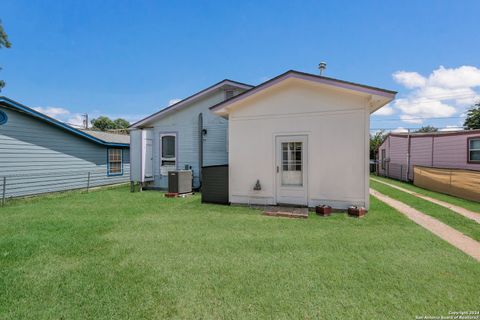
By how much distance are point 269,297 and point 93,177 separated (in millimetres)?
11885

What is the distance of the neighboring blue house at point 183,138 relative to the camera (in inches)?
377

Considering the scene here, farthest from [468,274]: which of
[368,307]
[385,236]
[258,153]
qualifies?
[258,153]

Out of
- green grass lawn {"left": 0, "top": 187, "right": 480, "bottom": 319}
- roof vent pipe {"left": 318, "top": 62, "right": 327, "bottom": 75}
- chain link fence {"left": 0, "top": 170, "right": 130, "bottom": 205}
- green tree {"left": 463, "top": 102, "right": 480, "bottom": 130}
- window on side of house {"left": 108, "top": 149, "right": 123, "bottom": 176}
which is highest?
green tree {"left": 463, "top": 102, "right": 480, "bottom": 130}

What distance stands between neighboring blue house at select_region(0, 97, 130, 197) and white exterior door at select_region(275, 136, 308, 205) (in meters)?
8.76

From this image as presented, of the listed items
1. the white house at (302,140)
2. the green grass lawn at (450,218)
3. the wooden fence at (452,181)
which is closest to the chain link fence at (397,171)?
the wooden fence at (452,181)

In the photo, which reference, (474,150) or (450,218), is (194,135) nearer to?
(450,218)

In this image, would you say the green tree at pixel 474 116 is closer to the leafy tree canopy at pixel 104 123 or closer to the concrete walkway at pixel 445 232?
the concrete walkway at pixel 445 232

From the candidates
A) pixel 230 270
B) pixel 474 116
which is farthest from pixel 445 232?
pixel 474 116

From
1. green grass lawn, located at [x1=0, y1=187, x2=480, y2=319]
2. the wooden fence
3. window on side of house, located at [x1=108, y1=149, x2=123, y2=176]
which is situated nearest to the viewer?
green grass lawn, located at [x1=0, y1=187, x2=480, y2=319]

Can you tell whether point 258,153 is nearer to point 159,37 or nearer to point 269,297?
point 269,297

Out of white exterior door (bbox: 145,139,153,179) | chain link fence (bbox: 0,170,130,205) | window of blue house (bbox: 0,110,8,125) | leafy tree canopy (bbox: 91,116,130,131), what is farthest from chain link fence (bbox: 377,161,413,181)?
leafy tree canopy (bbox: 91,116,130,131)

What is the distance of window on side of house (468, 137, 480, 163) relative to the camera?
10945 millimetres

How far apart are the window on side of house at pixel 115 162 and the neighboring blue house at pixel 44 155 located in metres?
0.05

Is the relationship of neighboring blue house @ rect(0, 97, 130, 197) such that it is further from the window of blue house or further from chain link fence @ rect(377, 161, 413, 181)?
chain link fence @ rect(377, 161, 413, 181)
